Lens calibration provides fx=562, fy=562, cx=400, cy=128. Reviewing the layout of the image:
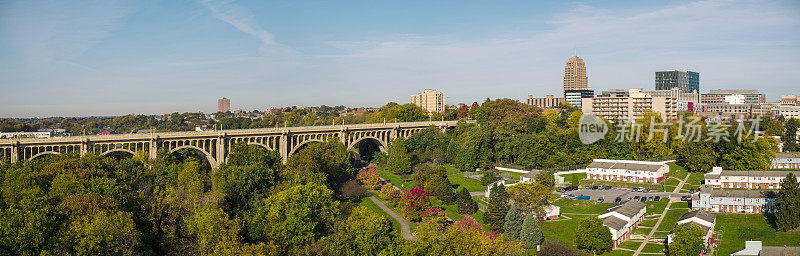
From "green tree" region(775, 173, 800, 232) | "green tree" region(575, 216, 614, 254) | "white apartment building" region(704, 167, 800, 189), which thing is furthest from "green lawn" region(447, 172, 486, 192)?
"green tree" region(775, 173, 800, 232)

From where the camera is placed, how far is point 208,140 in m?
71.2

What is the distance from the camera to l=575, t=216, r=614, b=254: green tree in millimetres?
37562

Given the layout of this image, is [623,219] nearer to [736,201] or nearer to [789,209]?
[789,209]

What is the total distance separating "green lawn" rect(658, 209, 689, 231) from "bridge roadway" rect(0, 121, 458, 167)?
4584 centimetres

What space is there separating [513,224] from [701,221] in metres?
13.3

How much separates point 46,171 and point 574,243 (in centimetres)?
3942

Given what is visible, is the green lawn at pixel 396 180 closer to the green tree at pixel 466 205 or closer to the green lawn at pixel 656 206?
the green tree at pixel 466 205

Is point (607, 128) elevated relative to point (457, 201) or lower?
elevated

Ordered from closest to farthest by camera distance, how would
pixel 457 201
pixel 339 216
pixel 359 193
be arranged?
pixel 339 216 < pixel 457 201 < pixel 359 193

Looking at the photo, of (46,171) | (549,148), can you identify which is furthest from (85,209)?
(549,148)

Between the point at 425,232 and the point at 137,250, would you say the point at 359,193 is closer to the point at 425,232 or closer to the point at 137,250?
the point at 425,232

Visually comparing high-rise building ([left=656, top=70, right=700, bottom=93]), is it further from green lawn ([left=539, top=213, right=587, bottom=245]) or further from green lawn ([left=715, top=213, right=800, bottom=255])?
green lawn ([left=539, top=213, right=587, bottom=245])

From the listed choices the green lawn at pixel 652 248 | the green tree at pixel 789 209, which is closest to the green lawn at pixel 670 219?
the green lawn at pixel 652 248

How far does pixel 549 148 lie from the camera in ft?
223
